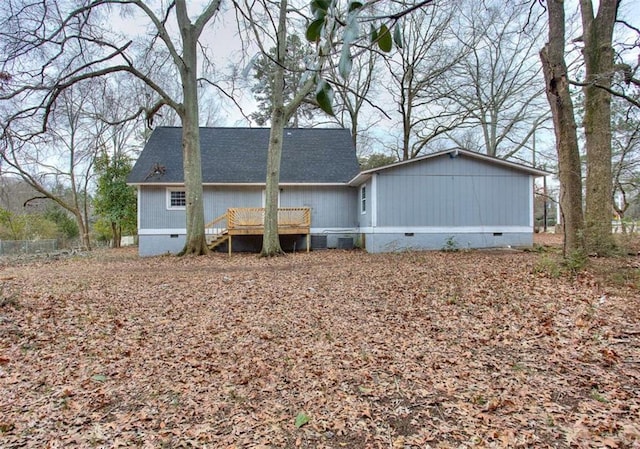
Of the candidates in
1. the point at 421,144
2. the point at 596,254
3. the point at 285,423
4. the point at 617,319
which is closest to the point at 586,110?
the point at 596,254

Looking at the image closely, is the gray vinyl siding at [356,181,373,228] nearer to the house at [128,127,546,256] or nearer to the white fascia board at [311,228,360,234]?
the house at [128,127,546,256]

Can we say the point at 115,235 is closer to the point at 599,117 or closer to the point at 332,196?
the point at 332,196

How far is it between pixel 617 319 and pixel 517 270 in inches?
119

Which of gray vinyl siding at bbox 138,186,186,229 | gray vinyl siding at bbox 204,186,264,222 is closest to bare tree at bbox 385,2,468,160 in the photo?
gray vinyl siding at bbox 204,186,264,222

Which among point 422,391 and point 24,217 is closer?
point 422,391

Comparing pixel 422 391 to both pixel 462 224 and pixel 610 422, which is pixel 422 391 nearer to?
pixel 610 422

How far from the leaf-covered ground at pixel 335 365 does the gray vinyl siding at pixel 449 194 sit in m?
5.70

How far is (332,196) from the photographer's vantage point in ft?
47.3

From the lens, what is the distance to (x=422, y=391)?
2.94 meters

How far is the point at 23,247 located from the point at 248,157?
12.2 meters

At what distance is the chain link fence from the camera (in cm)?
1689

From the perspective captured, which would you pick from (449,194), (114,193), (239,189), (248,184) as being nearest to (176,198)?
(239,189)

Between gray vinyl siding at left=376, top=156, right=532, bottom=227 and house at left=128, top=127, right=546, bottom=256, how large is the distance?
3 centimetres

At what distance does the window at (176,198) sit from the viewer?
45.2ft
